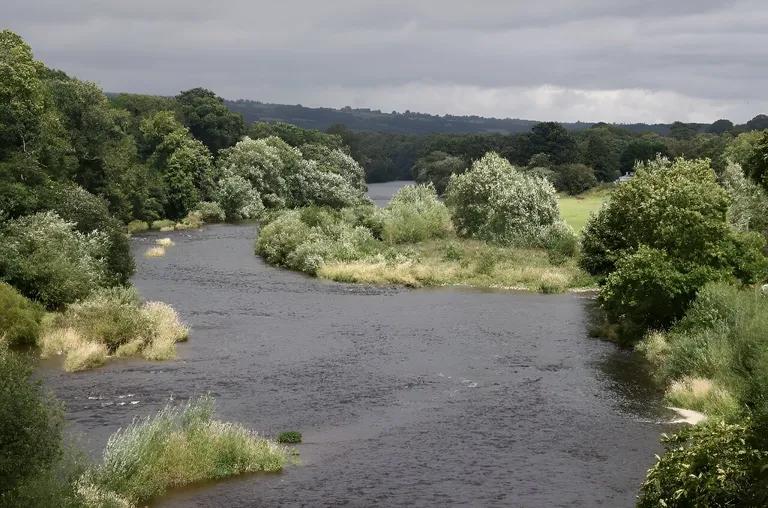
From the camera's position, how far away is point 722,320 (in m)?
38.3

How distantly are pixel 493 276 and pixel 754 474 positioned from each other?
46.0m

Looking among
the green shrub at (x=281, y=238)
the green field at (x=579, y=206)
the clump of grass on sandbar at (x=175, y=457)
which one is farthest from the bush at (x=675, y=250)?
the green field at (x=579, y=206)

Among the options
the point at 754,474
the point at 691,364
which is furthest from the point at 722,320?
the point at 754,474

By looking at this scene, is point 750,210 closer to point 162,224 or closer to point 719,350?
point 719,350

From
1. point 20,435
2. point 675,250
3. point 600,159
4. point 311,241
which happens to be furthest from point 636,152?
point 20,435

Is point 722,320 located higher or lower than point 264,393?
higher

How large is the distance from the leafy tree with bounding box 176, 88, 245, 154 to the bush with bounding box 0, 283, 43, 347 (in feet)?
328

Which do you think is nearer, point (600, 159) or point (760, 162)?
point (760, 162)

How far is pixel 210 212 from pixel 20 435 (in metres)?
90.7

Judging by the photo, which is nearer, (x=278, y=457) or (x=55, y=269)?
(x=278, y=457)

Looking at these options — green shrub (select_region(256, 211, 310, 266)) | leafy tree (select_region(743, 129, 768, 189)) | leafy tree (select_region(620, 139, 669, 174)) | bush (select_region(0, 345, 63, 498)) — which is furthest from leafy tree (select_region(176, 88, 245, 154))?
bush (select_region(0, 345, 63, 498))

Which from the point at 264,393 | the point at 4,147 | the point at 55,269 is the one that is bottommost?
the point at 264,393

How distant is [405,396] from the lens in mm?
36094

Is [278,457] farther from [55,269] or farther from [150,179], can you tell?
[150,179]
